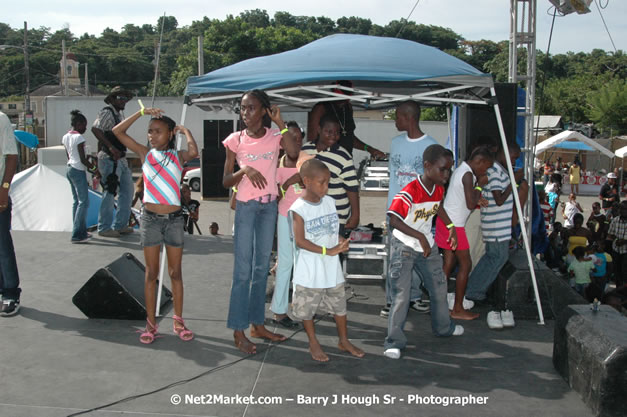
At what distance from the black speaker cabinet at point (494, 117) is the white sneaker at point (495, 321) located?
2080 millimetres

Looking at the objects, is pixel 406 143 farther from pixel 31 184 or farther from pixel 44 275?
pixel 31 184

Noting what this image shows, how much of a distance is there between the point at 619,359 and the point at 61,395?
3.39 meters

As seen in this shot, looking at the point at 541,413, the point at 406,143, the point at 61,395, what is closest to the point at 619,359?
the point at 541,413

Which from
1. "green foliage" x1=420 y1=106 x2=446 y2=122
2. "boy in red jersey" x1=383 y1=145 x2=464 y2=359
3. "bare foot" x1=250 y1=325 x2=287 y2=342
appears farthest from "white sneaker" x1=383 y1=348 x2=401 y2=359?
"green foliage" x1=420 y1=106 x2=446 y2=122

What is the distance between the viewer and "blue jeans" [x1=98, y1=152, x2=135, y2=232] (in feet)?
26.1

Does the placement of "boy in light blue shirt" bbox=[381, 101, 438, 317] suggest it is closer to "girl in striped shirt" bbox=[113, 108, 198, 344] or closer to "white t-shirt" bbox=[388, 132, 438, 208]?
"white t-shirt" bbox=[388, 132, 438, 208]

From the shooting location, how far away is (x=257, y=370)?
4.36m

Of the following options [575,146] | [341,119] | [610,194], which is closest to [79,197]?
[341,119]

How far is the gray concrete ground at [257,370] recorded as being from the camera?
3.80 metres

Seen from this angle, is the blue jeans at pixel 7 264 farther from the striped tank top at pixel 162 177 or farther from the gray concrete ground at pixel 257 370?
the striped tank top at pixel 162 177

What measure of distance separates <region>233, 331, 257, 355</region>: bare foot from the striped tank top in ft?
3.68

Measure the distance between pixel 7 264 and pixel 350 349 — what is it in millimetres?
3166

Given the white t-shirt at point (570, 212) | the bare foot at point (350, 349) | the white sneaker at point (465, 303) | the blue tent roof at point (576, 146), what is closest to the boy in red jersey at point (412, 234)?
the bare foot at point (350, 349)

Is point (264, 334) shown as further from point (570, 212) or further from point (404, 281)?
point (570, 212)
